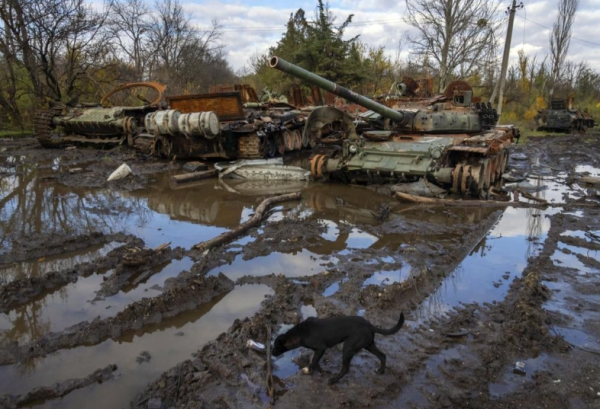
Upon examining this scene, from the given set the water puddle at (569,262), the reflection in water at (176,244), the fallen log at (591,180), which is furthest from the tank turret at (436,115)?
the water puddle at (569,262)

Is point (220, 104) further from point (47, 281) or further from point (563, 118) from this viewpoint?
point (563, 118)

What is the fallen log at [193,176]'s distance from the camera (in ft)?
33.8

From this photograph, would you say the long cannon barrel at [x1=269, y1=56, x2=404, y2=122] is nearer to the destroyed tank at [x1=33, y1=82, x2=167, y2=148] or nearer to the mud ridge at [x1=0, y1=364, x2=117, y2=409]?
the mud ridge at [x1=0, y1=364, x2=117, y2=409]

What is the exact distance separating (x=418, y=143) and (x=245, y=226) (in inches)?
178

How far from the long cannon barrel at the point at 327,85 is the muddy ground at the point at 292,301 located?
2.11m

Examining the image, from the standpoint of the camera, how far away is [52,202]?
8297mm

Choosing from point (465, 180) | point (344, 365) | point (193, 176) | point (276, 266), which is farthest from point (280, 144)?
point (344, 365)

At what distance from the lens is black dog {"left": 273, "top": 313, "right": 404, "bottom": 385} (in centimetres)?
302

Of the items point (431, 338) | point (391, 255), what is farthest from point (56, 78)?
point (431, 338)

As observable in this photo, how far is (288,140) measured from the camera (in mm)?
14508

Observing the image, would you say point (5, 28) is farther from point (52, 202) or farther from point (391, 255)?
point (391, 255)

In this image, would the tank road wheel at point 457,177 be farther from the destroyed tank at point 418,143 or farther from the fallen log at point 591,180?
the fallen log at point 591,180

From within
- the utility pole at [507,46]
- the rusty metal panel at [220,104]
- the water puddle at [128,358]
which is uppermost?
the utility pole at [507,46]

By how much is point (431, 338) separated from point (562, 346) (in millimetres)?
1008
